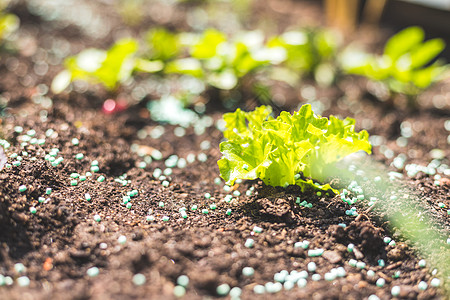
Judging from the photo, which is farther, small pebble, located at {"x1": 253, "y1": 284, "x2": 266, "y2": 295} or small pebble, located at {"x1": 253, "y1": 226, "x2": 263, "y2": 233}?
small pebble, located at {"x1": 253, "y1": 226, "x2": 263, "y2": 233}

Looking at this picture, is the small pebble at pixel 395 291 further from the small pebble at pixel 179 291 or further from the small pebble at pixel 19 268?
the small pebble at pixel 19 268

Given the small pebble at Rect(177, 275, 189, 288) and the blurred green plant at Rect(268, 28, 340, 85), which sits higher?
the blurred green plant at Rect(268, 28, 340, 85)

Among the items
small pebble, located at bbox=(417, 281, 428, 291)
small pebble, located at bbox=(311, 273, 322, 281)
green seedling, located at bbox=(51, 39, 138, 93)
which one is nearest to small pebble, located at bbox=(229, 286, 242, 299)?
small pebble, located at bbox=(311, 273, 322, 281)

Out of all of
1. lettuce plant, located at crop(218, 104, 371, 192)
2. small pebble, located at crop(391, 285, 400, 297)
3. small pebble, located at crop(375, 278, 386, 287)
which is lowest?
small pebble, located at crop(375, 278, 386, 287)

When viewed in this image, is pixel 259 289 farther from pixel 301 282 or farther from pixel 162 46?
pixel 162 46

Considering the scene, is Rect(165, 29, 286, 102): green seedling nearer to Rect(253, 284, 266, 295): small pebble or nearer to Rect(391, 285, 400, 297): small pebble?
Rect(253, 284, 266, 295): small pebble

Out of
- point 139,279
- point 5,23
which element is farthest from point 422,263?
point 5,23
